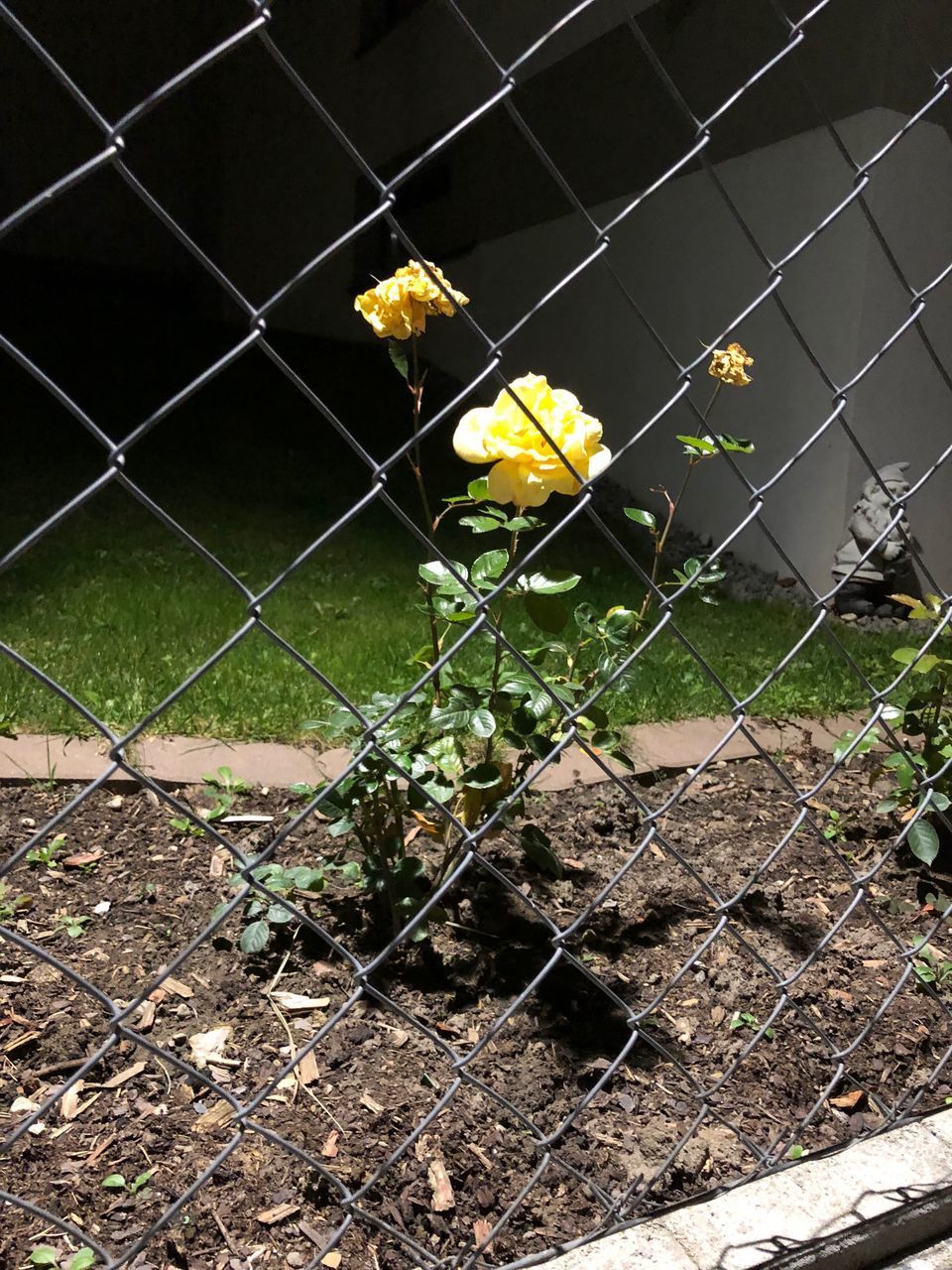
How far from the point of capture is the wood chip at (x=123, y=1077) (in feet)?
4.51

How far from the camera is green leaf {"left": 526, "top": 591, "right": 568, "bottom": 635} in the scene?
1.39 meters

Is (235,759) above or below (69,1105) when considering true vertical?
below

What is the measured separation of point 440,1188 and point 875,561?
3612mm

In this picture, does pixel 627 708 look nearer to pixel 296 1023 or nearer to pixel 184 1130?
pixel 296 1023

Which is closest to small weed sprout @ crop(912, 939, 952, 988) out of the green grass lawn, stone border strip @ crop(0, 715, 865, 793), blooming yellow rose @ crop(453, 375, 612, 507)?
stone border strip @ crop(0, 715, 865, 793)

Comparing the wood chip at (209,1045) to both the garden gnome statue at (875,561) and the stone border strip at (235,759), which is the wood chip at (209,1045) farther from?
the garden gnome statue at (875,561)

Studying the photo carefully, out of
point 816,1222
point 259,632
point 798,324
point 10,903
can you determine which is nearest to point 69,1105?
point 10,903

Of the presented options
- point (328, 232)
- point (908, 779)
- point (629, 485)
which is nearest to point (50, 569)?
point (908, 779)

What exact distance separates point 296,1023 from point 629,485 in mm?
4759

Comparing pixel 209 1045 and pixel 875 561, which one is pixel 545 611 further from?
pixel 875 561

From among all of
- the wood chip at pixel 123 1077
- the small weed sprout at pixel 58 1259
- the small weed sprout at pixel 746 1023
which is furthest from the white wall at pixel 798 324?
the small weed sprout at pixel 58 1259

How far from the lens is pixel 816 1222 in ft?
3.88

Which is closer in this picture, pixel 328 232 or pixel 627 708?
pixel 627 708

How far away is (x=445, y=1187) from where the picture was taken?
49.4 inches
